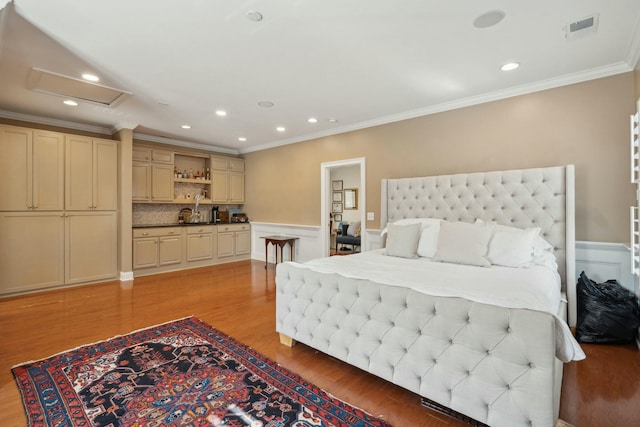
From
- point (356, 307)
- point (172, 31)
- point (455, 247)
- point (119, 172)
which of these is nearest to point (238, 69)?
point (172, 31)

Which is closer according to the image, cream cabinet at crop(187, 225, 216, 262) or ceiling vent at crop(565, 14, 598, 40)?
ceiling vent at crop(565, 14, 598, 40)

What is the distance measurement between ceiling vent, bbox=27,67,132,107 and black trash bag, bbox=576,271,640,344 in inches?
206

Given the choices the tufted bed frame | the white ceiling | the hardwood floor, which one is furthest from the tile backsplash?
the tufted bed frame

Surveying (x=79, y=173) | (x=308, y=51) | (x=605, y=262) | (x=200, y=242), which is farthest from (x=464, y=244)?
(x=79, y=173)

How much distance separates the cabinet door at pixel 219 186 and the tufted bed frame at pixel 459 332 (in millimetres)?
4422

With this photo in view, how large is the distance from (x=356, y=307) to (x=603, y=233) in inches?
→ 106

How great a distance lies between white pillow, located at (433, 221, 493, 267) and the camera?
274 cm

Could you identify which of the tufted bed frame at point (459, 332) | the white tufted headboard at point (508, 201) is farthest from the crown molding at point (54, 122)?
the white tufted headboard at point (508, 201)

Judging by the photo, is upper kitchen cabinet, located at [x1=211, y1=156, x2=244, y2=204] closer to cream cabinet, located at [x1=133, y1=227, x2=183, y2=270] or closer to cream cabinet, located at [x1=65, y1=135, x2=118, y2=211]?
cream cabinet, located at [x1=133, y1=227, x2=183, y2=270]

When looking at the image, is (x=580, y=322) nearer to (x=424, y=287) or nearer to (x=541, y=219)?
(x=541, y=219)

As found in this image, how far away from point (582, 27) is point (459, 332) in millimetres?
2442

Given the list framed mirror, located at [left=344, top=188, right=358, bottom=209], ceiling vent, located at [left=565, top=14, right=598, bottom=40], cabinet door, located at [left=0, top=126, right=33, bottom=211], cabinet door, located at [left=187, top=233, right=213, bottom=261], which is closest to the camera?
ceiling vent, located at [left=565, top=14, right=598, bottom=40]

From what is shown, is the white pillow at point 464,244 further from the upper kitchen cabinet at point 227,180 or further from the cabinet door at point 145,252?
the upper kitchen cabinet at point 227,180

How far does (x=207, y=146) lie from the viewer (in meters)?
6.70
